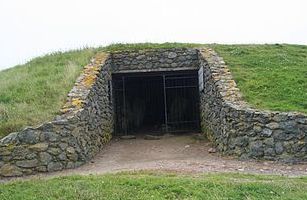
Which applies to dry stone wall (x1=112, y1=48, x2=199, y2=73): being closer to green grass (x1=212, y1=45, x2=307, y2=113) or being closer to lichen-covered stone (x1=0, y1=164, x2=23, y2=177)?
green grass (x1=212, y1=45, x2=307, y2=113)

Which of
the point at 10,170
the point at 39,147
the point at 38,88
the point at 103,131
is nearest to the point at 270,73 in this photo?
the point at 103,131

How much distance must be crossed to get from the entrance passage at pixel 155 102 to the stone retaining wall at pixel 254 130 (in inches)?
179

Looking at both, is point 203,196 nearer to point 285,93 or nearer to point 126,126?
point 285,93

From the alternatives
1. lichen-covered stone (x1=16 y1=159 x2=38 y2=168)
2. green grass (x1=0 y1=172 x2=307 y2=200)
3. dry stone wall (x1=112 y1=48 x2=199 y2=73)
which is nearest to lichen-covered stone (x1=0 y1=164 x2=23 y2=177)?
lichen-covered stone (x1=16 y1=159 x2=38 y2=168)

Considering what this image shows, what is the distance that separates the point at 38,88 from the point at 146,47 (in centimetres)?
473

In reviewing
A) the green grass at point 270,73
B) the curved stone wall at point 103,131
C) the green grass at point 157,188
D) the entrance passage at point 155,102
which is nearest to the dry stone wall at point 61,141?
the curved stone wall at point 103,131

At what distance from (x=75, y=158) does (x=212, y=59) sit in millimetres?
6183

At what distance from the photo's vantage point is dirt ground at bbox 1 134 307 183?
959 cm

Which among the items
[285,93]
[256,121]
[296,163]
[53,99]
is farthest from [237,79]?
[53,99]

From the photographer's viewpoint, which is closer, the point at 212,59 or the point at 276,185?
the point at 276,185

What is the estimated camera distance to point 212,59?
47.9 feet

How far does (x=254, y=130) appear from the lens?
10617mm

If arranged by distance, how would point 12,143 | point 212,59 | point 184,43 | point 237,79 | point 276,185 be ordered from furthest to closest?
point 184,43, point 212,59, point 237,79, point 12,143, point 276,185

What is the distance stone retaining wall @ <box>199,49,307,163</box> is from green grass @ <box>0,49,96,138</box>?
14.1 ft
